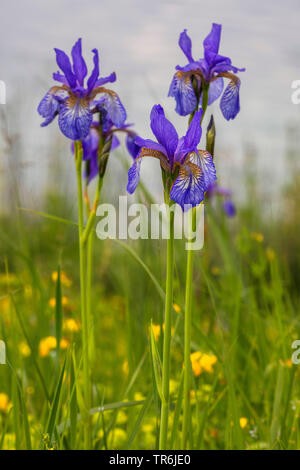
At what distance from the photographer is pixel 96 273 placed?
662 cm

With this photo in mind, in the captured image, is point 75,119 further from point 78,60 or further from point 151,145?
point 151,145

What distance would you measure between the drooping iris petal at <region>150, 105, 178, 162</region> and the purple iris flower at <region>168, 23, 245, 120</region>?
0.94 feet

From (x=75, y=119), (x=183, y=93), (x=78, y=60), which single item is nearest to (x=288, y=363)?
(x=183, y=93)


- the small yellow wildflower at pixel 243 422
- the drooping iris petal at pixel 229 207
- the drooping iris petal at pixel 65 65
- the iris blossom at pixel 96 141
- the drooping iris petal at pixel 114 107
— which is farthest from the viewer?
the drooping iris petal at pixel 229 207

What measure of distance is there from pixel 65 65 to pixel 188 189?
804 mm

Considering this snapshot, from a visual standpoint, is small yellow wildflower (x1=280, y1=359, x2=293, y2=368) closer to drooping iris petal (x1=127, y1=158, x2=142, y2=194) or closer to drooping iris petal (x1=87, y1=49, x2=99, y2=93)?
drooping iris petal (x1=127, y1=158, x2=142, y2=194)

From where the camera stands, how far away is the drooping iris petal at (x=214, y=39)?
6.34 feet

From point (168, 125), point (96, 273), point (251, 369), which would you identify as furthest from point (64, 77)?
point (96, 273)

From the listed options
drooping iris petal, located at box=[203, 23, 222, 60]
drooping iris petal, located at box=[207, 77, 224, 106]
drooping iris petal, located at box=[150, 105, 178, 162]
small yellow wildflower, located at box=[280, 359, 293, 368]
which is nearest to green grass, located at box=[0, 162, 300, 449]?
small yellow wildflower, located at box=[280, 359, 293, 368]

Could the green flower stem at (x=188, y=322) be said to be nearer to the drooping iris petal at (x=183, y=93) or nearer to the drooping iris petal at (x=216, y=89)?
the drooping iris petal at (x=183, y=93)

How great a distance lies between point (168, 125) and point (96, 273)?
512 cm

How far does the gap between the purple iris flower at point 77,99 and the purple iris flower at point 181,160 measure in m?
0.41

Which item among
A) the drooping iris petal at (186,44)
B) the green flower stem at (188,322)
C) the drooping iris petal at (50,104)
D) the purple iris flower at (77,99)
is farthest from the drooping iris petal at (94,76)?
the green flower stem at (188,322)

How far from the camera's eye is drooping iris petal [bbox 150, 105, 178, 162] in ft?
5.27
